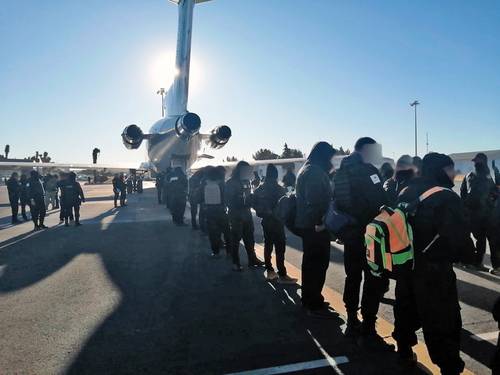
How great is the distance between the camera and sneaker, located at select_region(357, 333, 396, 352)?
312 centimetres

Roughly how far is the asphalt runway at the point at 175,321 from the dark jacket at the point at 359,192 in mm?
1216

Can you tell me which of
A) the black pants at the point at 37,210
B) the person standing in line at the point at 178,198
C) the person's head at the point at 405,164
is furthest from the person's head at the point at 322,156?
the black pants at the point at 37,210

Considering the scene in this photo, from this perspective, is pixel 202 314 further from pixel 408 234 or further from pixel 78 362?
pixel 408 234

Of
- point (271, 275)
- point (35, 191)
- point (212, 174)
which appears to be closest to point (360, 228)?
point (271, 275)

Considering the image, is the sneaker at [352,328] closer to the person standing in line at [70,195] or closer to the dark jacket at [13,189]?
the person standing in line at [70,195]

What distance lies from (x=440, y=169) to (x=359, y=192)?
84 centimetres

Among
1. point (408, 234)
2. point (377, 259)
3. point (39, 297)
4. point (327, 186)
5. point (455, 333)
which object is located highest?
point (327, 186)

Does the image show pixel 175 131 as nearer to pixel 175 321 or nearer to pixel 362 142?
pixel 175 321

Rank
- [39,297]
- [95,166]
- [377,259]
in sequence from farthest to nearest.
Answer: [95,166] → [39,297] → [377,259]

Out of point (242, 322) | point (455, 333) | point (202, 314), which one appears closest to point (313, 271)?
point (242, 322)

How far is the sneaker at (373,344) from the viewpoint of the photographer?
3122 millimetres

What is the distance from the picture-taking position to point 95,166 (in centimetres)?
2834

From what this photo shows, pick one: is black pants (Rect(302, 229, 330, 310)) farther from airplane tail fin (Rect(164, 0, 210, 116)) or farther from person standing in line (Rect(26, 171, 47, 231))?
airplane tail fin (Rect(164, 0, 210, 116))

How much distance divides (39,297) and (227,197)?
302 centimetres
